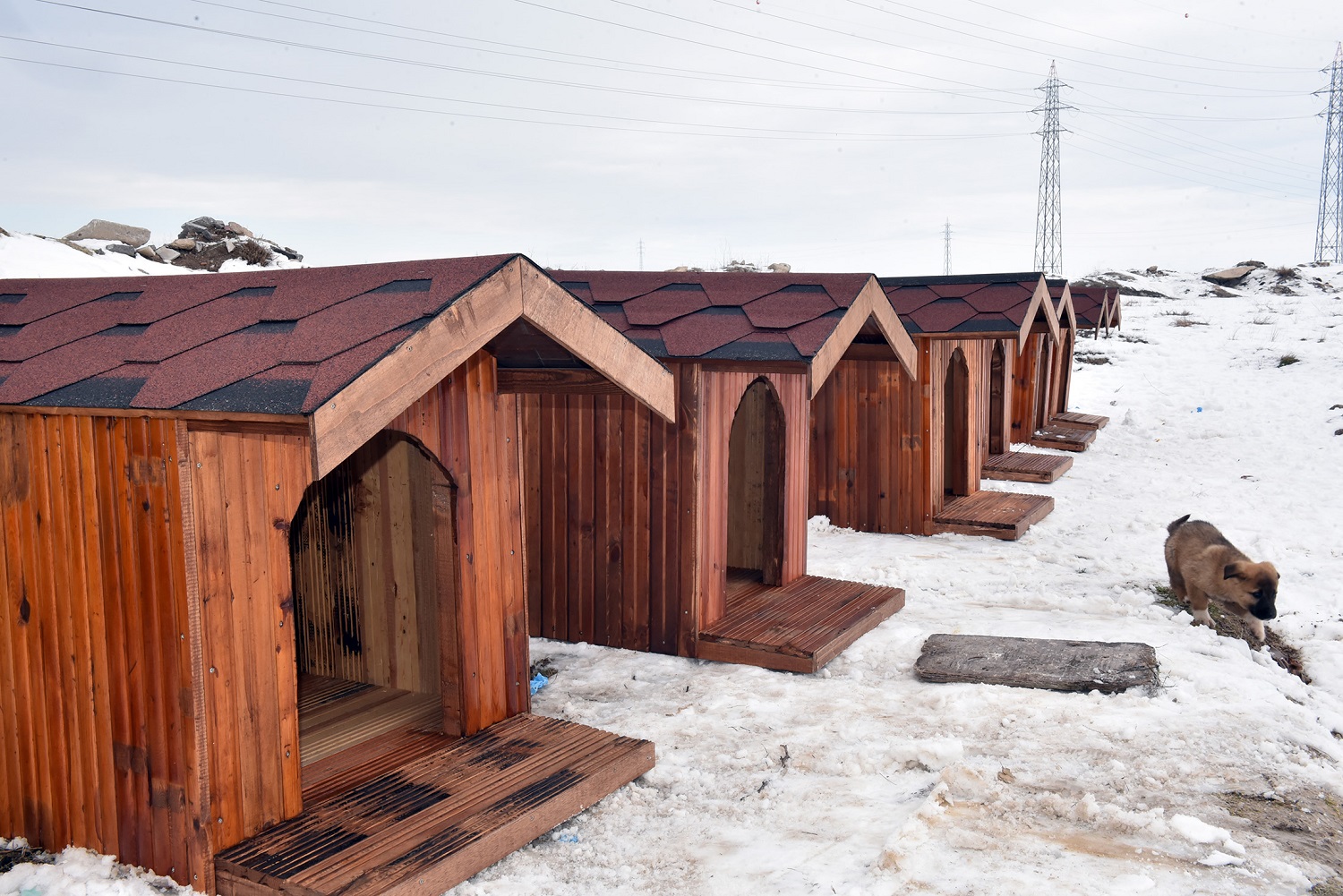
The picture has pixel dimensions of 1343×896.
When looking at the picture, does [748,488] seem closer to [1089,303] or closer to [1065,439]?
[1065,439]

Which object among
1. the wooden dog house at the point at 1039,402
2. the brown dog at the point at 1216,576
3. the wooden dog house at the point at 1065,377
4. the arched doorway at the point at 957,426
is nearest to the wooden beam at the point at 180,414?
the brown dog at the point at 1216,576

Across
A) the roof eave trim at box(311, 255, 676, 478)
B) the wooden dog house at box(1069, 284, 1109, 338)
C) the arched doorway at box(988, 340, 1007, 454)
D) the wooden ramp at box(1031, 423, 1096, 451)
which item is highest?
the wooden dog house at box(1069, 284, 1109, 338)

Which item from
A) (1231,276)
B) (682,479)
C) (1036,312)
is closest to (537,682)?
(682,479)

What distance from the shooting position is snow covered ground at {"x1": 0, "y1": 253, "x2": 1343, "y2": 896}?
3.91 m

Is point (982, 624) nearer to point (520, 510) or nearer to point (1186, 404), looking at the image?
point (520, 510)

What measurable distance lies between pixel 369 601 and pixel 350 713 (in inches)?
28.5

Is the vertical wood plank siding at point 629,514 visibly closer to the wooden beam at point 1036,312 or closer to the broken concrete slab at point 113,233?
the wooden beam at point 1036,312

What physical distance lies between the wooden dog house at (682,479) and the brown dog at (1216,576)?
2.18 meters

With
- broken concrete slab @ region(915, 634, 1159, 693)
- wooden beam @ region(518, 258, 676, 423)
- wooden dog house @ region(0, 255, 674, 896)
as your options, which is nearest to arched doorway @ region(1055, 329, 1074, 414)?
broken concrete slab @ region(915, 634, 1159, 693)

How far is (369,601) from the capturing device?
5.97 metres

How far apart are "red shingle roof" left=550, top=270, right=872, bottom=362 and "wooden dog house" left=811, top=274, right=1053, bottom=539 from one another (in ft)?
9.73

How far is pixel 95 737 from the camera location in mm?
3936

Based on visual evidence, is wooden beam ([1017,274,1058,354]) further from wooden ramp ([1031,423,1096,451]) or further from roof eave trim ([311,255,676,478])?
roof eave trim ([311,255,676,478])

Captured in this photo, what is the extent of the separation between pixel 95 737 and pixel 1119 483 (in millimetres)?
12832
